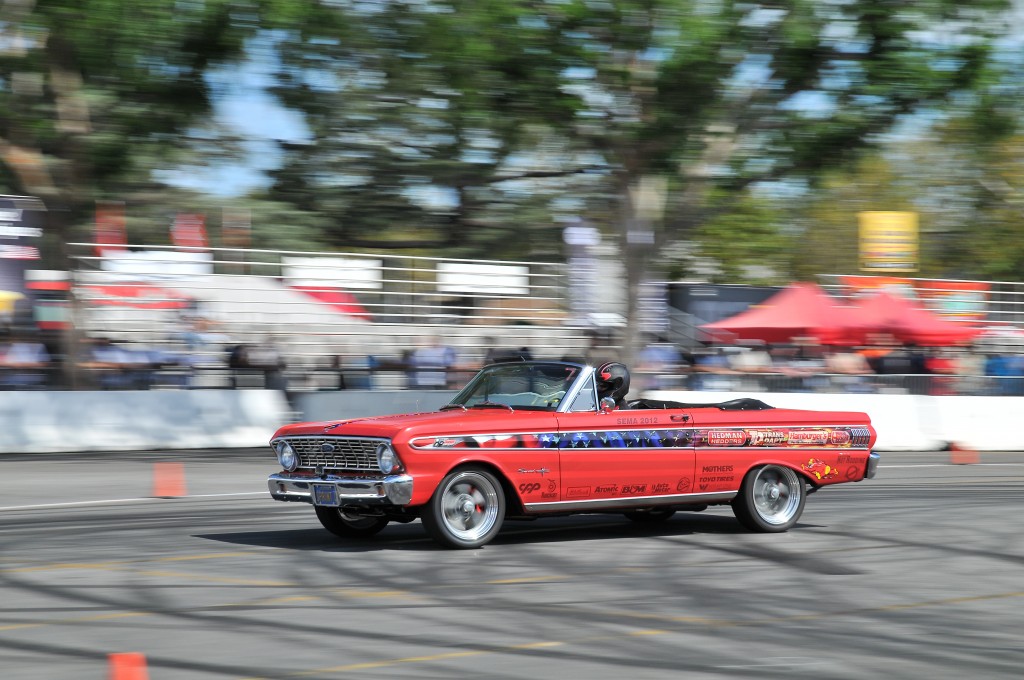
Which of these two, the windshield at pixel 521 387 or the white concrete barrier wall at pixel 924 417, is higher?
the windshield at pixel 521 387

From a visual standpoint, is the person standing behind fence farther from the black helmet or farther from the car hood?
the car hood

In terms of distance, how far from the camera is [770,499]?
1109cm

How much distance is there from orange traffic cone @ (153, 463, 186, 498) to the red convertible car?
437cm

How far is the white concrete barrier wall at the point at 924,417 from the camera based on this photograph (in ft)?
73.4

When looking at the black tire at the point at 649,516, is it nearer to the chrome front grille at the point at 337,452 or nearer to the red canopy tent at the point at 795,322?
the chrome front grille at the point at 337,452

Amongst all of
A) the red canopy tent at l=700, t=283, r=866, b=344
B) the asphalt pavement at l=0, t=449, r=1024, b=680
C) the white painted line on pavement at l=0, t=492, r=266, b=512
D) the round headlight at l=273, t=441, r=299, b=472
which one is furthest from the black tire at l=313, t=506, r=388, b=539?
the red canopy tent at l=700, t=283, r=866, b=344

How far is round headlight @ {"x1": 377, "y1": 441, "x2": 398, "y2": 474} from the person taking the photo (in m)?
9.12

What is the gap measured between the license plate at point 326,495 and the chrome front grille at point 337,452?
21cm

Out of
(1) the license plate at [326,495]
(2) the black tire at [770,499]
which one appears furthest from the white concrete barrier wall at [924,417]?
(1) the license plate at [326,495]

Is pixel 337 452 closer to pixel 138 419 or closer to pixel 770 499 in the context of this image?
pixel 770 499

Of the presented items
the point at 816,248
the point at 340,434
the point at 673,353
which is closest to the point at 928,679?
the point at 340,434

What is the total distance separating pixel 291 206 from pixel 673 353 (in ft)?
28.0

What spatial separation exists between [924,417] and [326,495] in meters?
15.6

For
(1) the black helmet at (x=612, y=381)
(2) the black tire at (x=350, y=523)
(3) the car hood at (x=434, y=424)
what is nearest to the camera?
(3) the car hood at (x=434, y=424)
